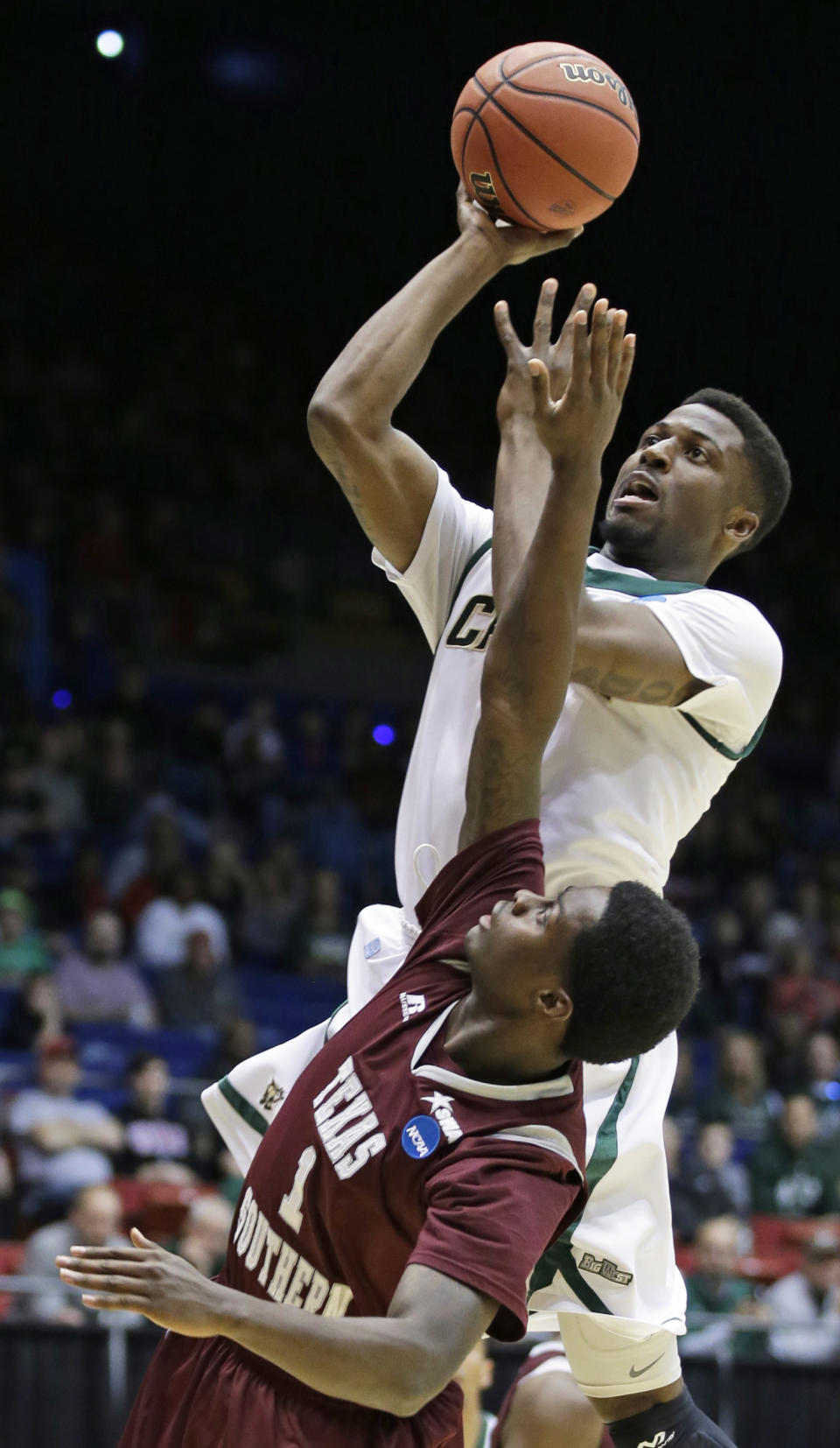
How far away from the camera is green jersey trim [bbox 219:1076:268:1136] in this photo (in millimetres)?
3293

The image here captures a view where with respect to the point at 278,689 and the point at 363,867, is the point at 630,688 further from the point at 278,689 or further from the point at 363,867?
the point at 278,689

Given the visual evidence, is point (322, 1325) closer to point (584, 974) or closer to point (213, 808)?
point (584, 974)

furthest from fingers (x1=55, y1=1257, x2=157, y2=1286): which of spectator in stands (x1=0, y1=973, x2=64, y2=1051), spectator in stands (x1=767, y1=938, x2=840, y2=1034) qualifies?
spectator in stands (x1=767, y1=938, x2=840, y2=1034)

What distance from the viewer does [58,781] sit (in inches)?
417

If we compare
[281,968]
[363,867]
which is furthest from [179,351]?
[281,968]

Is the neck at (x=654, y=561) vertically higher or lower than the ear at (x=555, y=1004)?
higher

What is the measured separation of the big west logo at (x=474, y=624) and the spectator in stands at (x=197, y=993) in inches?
250

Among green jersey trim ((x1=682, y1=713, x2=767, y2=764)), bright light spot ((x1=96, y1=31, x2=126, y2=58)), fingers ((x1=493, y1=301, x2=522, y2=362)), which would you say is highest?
bright light spot ((x1=96, y1=31, x2=126, y2=58))

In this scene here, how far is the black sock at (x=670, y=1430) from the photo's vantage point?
10.6 feet

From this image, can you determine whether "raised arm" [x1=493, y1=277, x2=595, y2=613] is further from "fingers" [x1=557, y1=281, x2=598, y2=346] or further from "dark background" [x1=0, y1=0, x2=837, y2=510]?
"dark background" [x1=0, y1=0, x2=837, y2=510]

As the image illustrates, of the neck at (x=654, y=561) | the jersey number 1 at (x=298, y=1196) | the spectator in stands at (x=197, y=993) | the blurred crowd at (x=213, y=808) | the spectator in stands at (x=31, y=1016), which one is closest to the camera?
the jersey number 1 at (x=298, y=1196)

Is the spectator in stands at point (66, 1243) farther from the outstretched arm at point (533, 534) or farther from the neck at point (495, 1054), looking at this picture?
the neck at point (495, 1054)

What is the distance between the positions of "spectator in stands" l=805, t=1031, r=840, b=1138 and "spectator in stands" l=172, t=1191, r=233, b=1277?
3.78 meters

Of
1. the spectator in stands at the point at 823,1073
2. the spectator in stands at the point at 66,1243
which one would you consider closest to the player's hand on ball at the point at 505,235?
the spectator in stands at the point at 66,1243
